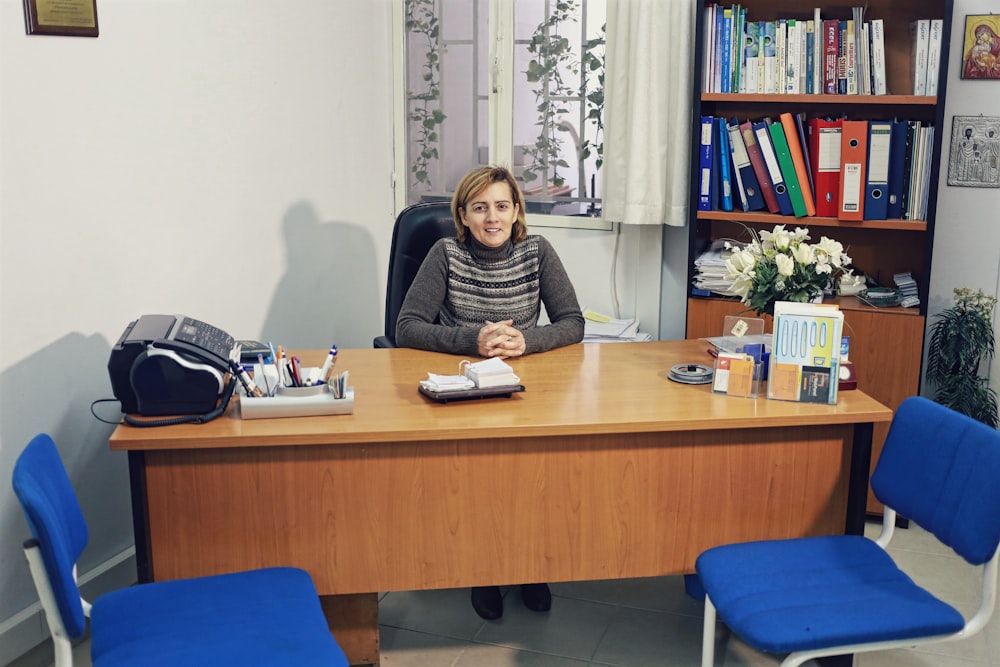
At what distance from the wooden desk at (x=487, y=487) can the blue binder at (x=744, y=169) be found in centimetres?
132

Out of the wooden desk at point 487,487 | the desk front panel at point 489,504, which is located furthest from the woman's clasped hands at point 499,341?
the desk front panel at point 489,504

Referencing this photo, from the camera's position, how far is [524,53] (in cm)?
420

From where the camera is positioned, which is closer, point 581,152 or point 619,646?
point 619,646

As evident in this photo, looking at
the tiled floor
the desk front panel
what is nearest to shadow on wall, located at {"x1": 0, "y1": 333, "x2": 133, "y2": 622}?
the tiled floor

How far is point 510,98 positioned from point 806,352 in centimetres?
228

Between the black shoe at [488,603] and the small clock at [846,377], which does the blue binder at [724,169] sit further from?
the black shoe at [488,603]

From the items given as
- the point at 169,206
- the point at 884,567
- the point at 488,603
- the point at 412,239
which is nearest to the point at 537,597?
the point at 488,603

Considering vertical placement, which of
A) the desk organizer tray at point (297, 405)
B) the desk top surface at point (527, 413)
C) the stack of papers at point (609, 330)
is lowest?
the stack of papers at point (609, 330)

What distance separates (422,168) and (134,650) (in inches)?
121

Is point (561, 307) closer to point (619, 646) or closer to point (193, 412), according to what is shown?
point (619, 646)

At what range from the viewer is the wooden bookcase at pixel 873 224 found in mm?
3357

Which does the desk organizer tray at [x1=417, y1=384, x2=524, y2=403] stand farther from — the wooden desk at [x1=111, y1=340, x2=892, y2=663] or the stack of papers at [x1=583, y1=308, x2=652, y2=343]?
the stack of papers at [x1=583, y1=308, x2=652, y2=343]

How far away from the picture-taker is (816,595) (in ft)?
6.47

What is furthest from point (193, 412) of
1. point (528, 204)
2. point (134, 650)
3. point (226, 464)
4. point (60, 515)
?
point (528, 204)
